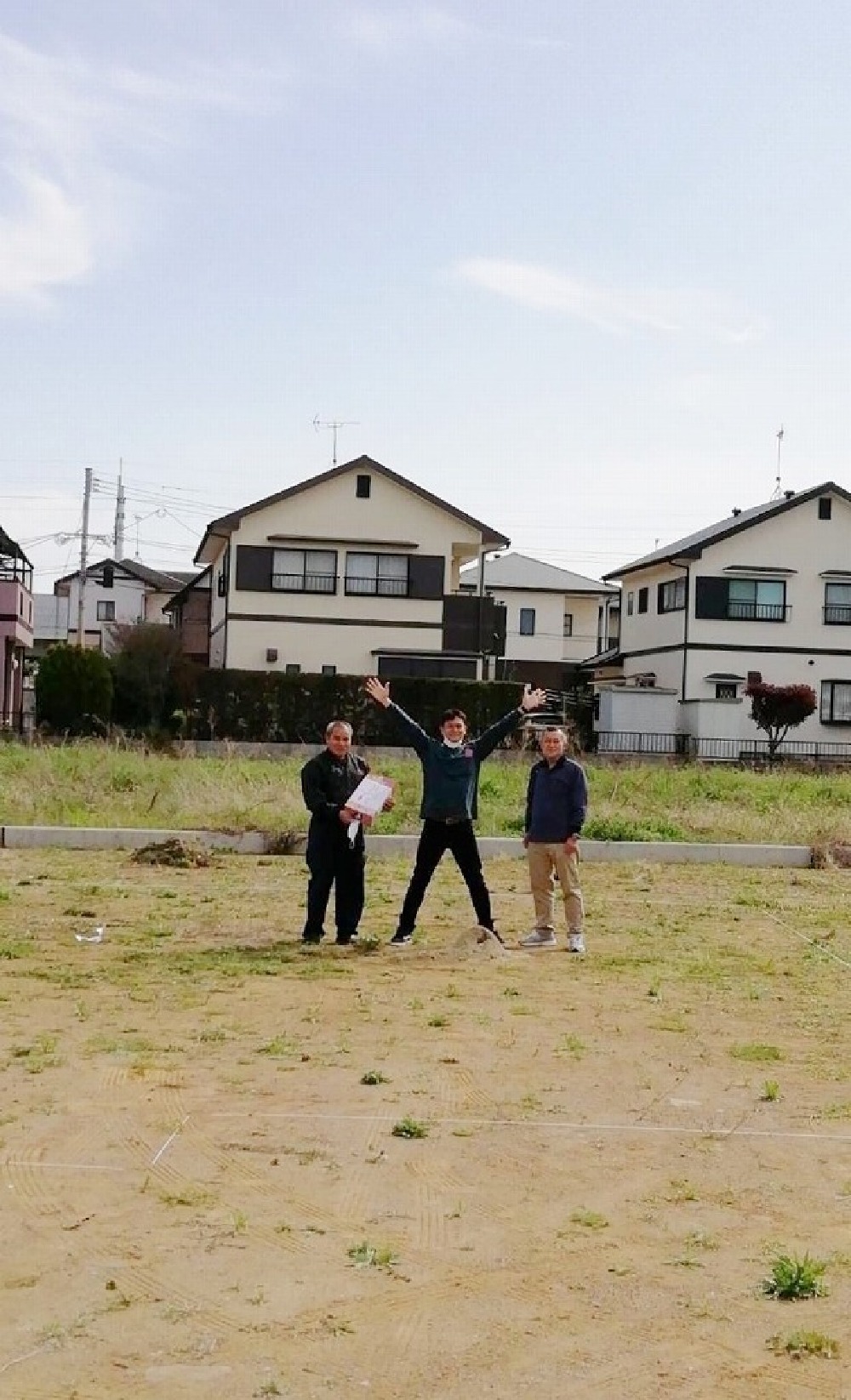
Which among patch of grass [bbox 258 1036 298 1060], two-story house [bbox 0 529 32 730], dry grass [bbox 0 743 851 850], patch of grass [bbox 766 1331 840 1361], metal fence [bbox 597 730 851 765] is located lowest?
patch of grass [bbox 258 1036 298 1060]

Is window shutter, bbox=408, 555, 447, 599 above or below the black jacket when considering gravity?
above

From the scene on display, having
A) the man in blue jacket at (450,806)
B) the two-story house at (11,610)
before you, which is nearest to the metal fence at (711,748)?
the two-story house at (11,610)

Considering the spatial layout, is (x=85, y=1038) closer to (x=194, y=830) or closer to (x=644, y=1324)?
(x=644, y=1324)

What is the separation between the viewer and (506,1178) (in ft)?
17.8

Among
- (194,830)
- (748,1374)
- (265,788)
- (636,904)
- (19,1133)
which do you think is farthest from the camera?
(265,788)

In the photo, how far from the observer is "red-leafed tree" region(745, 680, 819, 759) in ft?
133

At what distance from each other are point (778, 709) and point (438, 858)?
31.0m

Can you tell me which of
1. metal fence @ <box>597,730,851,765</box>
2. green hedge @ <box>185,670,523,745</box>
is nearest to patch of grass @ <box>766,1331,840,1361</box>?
green hedge @ <box>185,670,523,745</box>

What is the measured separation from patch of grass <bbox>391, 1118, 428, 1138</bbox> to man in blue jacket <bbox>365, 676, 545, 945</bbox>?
4714mm

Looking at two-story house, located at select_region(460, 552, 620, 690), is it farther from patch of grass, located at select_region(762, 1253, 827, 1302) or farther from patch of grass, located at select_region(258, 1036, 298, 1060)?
patch of grass, located at select_region(762, 1253, 827, 1302)

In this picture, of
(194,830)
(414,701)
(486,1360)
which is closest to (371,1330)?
(486,1360)

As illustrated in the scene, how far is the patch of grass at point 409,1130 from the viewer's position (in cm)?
593

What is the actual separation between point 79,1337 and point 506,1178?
1.87 metres

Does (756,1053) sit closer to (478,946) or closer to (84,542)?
(478,946)
